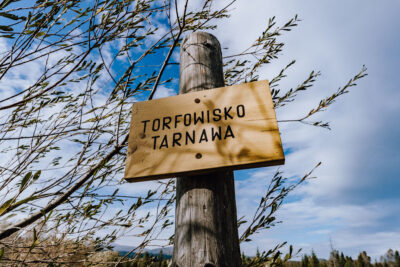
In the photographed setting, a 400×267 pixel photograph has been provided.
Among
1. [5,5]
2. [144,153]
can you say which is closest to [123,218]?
[144,153]

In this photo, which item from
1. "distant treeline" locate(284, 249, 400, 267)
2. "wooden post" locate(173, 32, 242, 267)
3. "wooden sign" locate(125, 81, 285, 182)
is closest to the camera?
"wooden post" locate(173, 32, 242, 267)

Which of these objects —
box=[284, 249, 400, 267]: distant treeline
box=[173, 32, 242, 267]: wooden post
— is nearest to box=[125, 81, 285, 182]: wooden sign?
box=[173, 32, 242, 267]: wooden post

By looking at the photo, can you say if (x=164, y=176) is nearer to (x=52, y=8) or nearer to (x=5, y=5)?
(x=5, y=5)

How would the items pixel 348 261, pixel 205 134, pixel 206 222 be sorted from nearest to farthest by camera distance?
pixel 206 222
pixel 205 134
pixel 348 261

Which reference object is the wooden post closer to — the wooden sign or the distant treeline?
the wooden sign

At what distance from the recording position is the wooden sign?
45.4 inches

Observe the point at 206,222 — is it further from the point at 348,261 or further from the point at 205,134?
the point at 348,261

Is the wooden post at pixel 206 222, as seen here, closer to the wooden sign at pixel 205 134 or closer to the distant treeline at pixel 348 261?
the wooden sign at pixel 205 134

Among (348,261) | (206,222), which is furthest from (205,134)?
(348,261)

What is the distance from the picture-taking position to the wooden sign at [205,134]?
115cm

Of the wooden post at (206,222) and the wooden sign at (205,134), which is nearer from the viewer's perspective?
the wooden post at (206,222)

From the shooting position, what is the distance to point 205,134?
1.25 meters

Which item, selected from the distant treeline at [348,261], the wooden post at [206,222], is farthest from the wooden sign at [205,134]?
the distant treeline at [348,261]

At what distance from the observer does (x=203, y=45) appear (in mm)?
1651
